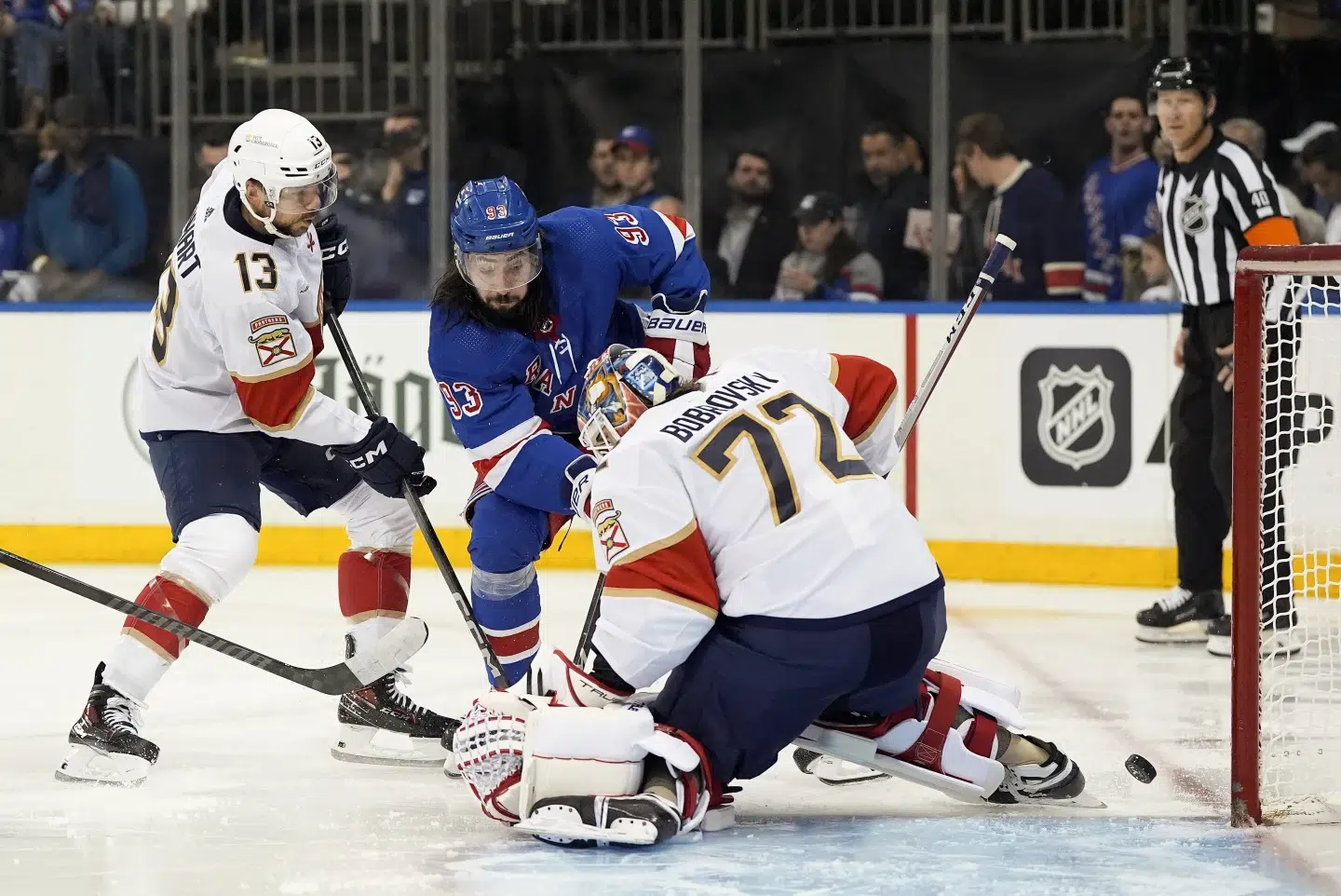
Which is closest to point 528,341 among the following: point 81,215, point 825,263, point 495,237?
→ point 495,237

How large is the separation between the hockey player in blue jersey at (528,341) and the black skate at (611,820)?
56 centimetres

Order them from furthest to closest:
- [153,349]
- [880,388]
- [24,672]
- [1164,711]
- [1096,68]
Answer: [1096,68] < [24,672] < [1164,711] < [153,349] < [880,388]

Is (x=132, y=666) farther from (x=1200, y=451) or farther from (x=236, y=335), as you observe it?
(x=1200, y=451)

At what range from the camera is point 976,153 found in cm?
591

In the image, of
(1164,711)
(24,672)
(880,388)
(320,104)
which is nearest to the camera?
(880,388)

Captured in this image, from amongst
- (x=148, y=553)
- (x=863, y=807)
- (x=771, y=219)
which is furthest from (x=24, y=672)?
(x=771, y=219)

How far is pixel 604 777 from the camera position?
268cm

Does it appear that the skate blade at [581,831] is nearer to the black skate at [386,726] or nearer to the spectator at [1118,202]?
the black skate at [386,726]

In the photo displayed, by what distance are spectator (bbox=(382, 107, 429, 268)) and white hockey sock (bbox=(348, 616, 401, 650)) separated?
2.81 meters

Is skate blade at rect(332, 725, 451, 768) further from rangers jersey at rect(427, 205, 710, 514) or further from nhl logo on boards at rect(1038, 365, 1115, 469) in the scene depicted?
nhl logo on boards at rect(1038, 365, 1115, 469)

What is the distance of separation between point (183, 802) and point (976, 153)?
3602mm

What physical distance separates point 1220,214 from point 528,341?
1971 mm

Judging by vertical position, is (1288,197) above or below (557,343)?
above

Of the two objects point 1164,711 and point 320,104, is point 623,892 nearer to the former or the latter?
point 1164,711
